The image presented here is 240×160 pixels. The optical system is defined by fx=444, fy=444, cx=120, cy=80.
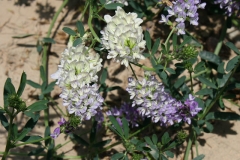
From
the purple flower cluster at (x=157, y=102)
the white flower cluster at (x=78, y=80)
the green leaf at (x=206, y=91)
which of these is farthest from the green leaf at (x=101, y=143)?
the green leaf at (x=206, y=91)

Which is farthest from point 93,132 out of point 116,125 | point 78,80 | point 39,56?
point 39,56

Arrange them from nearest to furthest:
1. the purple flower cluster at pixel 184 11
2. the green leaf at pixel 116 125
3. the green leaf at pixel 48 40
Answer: the purple flower cluster at pixel 184 11 < the green leaf at pixel 116 125 < the green leaf at pixel 48 40

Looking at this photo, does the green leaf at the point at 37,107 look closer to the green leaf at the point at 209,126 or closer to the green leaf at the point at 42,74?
the green leaf at the point at 42,74

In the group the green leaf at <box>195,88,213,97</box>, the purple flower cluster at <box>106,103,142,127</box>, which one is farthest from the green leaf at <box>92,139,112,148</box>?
the green leaf at <box>195,88,213,97</box>

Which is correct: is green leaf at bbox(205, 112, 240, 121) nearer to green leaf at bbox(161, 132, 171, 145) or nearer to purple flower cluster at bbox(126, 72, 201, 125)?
purple flower cluster at bbox(126, 72, 201, 125)

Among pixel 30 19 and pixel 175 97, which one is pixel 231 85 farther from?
pixel 30 19

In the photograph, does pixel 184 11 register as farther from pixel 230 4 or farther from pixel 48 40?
pixel 48 40
